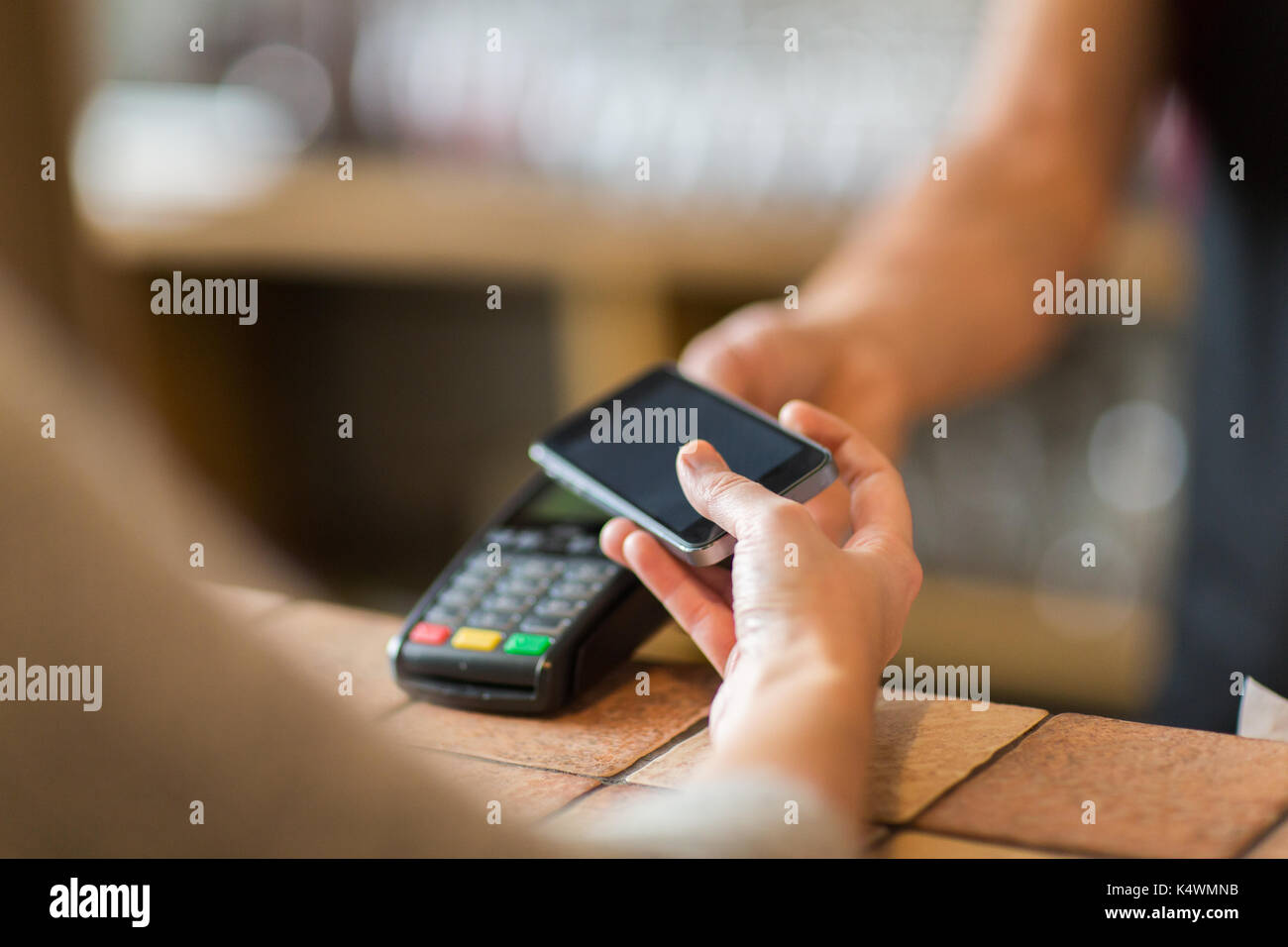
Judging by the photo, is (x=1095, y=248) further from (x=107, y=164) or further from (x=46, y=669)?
(x=107, y=164)

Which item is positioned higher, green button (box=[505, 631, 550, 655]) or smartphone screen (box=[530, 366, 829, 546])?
smartphone screen (box=[530, 366, 829, 546])

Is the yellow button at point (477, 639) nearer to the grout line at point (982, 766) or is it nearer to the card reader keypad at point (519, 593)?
the card reader keypad at point (519, 593)

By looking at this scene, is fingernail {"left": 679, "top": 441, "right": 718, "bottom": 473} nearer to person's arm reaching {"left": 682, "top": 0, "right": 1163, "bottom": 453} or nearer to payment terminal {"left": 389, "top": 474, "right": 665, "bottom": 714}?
payment terminal {"left": 389, "top": 474, "right": 665, "bottom": 714}

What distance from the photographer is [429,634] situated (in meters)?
0.54

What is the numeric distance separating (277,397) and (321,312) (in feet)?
0.55

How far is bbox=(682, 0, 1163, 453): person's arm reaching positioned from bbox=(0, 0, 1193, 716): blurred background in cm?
24

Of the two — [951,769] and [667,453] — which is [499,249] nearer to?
[667,453]

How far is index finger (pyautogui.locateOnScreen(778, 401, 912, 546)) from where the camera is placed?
1.60ft

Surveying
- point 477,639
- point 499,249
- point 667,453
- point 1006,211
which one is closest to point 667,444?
point 667,453

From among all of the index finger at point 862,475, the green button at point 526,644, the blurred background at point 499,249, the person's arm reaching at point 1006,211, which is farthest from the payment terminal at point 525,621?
the blurred background at point 499,249

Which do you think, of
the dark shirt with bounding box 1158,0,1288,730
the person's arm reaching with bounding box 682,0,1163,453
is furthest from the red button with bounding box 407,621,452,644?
the dark shirt with bounding box 1158,0,1288,730

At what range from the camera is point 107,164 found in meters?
1.94

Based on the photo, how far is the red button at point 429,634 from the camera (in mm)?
538
